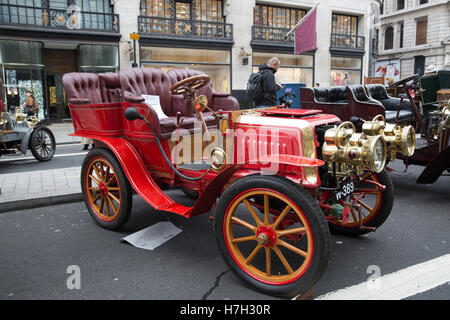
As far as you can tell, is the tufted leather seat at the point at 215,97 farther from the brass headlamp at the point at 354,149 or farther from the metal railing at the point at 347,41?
the metal railing at the point at 347,41

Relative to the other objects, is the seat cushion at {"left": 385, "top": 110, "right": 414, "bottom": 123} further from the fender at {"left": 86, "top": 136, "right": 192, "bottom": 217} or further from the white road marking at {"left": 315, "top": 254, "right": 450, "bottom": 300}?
the fender at {"left": 86, "top": 136, "right": 192, "bottom": 217}

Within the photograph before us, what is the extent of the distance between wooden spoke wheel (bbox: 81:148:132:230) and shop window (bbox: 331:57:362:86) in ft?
70.4

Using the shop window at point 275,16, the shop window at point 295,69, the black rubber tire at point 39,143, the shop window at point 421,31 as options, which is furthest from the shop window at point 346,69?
the black rubber tire at point 39,143

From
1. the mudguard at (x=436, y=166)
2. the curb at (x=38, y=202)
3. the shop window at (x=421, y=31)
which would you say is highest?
the shop window at (x=421, y=31)

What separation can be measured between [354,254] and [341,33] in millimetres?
23694

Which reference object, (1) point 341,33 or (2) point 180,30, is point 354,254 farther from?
(1) point 341,33

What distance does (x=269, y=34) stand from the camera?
21719 mm

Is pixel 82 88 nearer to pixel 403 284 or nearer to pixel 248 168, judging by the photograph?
pixel 248 168

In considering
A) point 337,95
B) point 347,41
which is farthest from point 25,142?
point 347,41

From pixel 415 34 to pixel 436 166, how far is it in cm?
3760

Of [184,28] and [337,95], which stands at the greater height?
[184,28]

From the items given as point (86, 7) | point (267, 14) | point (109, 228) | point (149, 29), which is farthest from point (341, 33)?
point (109, 228)

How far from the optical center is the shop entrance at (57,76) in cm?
1897

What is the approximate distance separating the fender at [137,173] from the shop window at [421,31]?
38986mm
